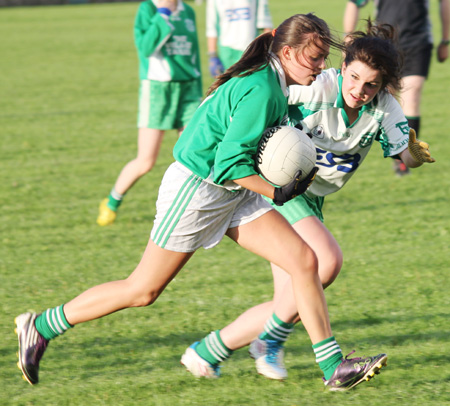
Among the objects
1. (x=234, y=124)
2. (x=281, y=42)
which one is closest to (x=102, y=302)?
(x=234, y=124)

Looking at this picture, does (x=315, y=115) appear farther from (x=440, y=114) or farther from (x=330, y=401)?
(x=440, y=114)

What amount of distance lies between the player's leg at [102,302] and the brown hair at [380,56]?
4.26 feet

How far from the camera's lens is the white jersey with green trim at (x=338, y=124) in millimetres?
3953

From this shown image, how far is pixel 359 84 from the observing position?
12.5ft

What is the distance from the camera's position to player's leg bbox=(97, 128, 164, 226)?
23.1 ft

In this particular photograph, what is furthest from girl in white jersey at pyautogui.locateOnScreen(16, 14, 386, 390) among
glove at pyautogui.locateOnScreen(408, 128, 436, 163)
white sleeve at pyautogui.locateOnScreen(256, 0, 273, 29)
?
white sleeve at pyautogui.locateOnScreen(256, 0, 273, 29)

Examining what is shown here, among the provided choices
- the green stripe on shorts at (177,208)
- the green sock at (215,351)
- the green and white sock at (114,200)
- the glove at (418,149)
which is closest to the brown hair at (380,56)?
the glove at (418,149)

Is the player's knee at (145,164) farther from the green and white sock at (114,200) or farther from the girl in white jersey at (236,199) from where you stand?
the girl in white jersey at (236,199)

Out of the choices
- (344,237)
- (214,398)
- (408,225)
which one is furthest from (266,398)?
(408,225)

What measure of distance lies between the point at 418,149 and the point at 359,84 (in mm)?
458

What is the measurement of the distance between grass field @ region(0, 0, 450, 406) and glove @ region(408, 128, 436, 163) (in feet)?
3.68

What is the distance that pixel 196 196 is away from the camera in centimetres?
359

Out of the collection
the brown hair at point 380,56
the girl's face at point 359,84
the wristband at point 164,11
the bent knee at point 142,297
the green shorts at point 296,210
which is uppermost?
the brown hair at point 380,56

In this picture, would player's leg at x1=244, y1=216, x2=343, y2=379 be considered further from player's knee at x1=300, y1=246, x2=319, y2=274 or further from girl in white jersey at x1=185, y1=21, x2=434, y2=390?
player's knee at x1=300, y1=246, x2=319, y2=274
